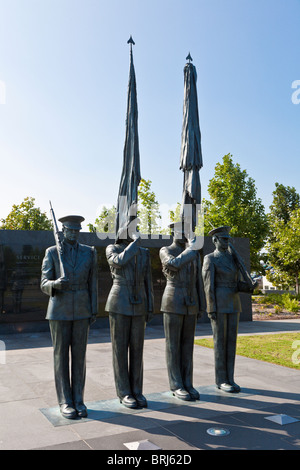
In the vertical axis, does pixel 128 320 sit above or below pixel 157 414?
above

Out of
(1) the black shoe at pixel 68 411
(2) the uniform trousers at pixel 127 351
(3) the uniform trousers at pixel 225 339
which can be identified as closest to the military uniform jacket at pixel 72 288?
(2) the uniform trousers at pixel 127 351

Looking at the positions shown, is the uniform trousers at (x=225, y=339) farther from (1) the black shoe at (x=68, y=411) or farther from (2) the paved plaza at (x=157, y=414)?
(1) the black shoe at (x=68, y=411)

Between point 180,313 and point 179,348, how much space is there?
542mm

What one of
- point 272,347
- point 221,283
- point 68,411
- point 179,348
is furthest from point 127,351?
point 272,347

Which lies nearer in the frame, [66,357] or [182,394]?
[66,357]

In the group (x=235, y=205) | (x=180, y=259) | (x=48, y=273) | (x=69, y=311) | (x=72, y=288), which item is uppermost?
(x=235, y=205)

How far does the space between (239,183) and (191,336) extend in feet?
78.2

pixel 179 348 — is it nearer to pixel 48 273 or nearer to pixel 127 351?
pixel 127 351

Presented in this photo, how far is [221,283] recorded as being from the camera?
6.35m

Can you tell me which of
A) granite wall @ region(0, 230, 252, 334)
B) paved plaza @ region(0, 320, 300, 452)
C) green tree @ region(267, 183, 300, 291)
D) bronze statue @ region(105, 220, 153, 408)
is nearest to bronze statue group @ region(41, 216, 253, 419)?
bronze statue @ region(105, 220, 153, 408)

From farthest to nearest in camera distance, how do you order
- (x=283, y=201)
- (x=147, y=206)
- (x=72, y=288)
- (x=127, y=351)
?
(x=283, y=201), (x=147, y=206), (x=127, y=351), (x=72, y=288)
